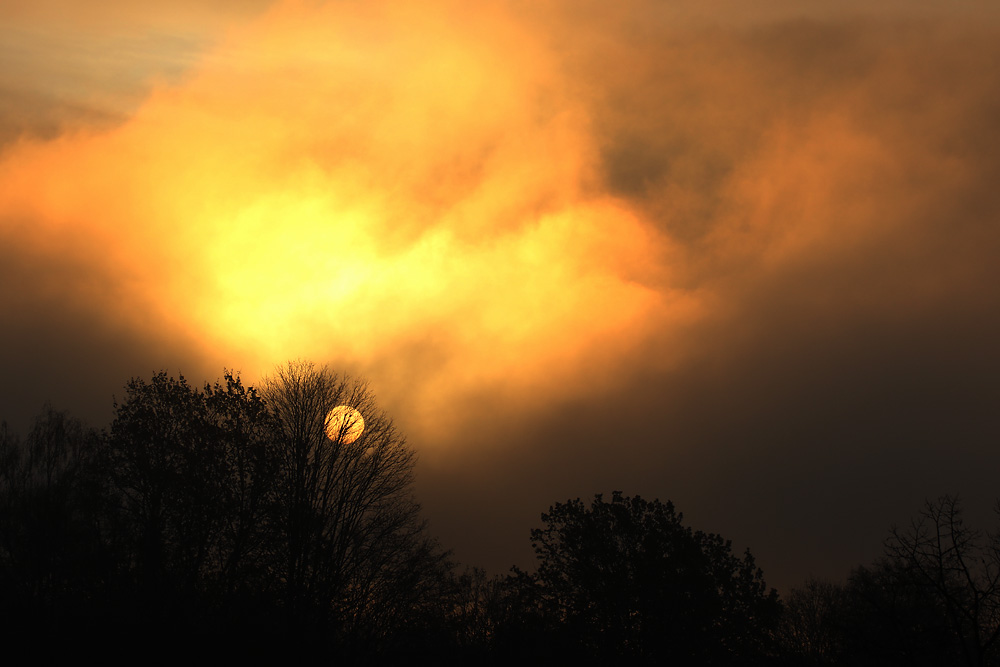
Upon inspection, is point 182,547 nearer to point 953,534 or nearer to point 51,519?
point 51,519

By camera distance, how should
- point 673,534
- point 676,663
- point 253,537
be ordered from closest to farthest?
point 253,537
point 676,663
point 673,534

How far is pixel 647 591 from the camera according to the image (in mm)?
42844

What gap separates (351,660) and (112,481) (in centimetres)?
1169

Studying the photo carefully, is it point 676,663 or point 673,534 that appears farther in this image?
point 673,534

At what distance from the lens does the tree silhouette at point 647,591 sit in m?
41.6

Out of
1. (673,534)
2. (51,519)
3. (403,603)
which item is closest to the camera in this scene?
(403,603)

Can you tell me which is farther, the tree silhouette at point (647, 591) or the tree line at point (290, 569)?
the tree silhouette at point (647, 591)

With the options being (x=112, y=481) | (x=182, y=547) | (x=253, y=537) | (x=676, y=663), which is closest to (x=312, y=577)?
(x=253, y=537)

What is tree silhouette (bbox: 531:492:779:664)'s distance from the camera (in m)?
41.6

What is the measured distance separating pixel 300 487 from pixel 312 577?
12.8 feet

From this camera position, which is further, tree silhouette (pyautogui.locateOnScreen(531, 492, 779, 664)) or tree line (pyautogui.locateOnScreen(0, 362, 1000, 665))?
tree silhouette (pyautogui.locateOnScreen(531, 492, 779, 664))

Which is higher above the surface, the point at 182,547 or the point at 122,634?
the point at 182,547

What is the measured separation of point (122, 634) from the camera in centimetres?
2794

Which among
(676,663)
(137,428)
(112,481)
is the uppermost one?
(137,428)
